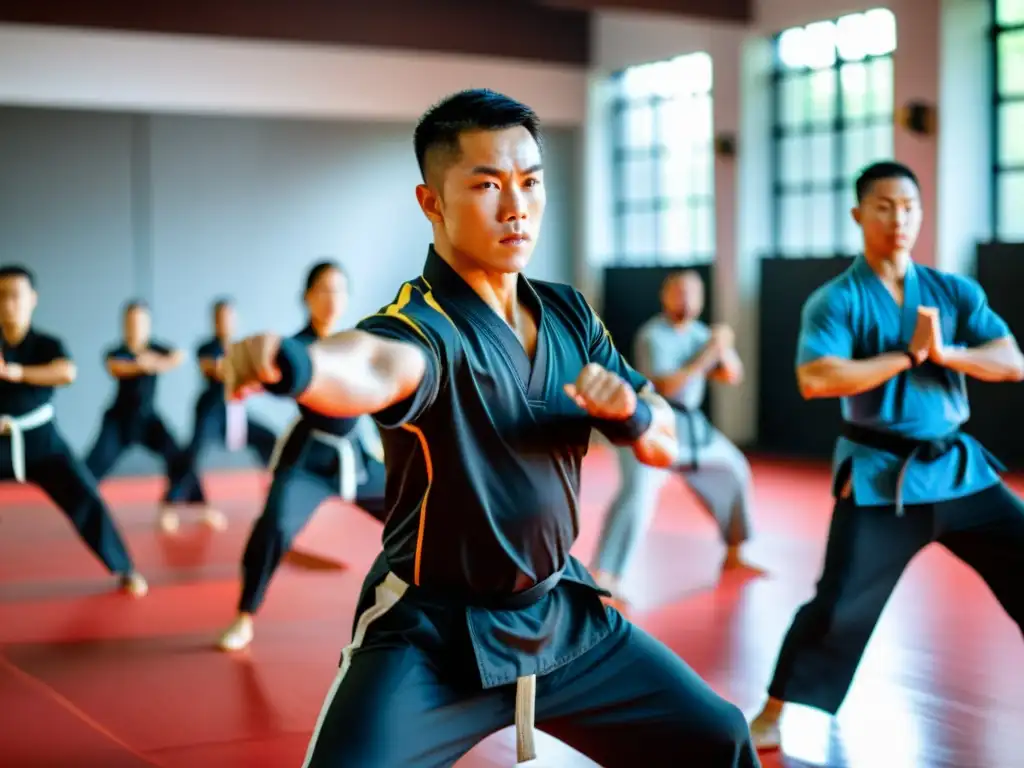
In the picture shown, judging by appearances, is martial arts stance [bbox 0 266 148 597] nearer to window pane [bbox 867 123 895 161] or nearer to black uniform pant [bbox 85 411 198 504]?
black uniform pant [bbox 85 411 198 504]

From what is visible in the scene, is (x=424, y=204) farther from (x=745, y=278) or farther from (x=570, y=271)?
(x=570, y=271)

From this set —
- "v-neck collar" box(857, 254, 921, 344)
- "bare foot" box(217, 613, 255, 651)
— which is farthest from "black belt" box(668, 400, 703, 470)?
"v-neck collar" box(857, 254, 921, 344)

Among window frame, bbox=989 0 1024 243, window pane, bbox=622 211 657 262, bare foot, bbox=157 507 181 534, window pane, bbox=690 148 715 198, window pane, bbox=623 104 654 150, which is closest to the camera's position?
bare foot, bbox=157 507 181 534

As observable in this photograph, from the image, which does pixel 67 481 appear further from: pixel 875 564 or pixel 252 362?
pixel 252 362

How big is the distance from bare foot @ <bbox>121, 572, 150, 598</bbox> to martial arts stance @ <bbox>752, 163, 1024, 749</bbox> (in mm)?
2575

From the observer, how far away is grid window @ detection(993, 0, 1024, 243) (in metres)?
7.04

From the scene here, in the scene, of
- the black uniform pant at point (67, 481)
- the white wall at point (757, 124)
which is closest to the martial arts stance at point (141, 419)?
the black uniform pant at point (67, 481)

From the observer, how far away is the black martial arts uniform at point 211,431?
6.01 metres

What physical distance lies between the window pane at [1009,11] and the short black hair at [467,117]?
20.0 ft

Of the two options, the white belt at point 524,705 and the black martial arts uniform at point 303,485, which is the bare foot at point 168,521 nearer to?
the black martial arts uniform at point 303,485

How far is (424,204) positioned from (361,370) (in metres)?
0.42

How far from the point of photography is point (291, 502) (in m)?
3.84

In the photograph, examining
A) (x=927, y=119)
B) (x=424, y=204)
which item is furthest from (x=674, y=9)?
(x=424, y=204)

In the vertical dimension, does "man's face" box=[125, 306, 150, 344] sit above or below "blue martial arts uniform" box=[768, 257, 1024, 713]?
above
